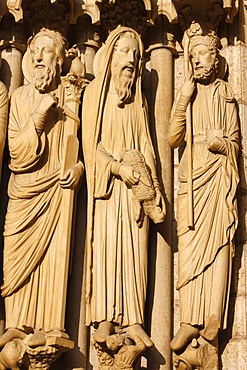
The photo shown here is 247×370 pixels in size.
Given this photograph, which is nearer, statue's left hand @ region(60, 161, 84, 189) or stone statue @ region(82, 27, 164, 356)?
stone statue @ region(82, 27, 164, 356)

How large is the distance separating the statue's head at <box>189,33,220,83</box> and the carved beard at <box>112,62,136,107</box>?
56 centimetres

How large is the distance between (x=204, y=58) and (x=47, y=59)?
1397 millimetres

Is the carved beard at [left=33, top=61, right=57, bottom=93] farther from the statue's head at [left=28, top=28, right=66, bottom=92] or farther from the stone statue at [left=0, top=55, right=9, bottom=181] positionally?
the stone statue at [left=0, top=55, right=9, bottom=181]

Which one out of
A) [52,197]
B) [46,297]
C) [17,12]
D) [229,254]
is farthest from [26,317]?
[17,12]

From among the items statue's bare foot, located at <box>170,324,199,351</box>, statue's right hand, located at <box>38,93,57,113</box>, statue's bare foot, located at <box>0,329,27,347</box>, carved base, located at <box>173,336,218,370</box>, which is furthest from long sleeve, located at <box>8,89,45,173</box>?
carved base, located at <box>173,336,218,370</box>

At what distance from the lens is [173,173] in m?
9.37

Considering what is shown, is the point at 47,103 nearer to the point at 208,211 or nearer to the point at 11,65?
the point at 11,65

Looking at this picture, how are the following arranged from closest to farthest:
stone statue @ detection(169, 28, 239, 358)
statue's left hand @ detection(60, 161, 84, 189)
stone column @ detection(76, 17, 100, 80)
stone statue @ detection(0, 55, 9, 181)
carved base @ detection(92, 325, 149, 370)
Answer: carved base @ detection(92, 325, 149, 370) < stone statue @ detection(169, 28, 239, 358) < statue's left hand @ detection(60, 161, 84, 189) < stone statue @ detection(0, 55, 9, 181) < stone column @ detection(76, 17, 100, 80)

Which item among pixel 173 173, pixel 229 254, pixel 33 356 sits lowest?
pixel 33 356

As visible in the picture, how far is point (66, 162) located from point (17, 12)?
1.50 metres

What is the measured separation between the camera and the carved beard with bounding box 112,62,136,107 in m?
→ 9.15

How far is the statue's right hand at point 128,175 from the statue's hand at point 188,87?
87cm

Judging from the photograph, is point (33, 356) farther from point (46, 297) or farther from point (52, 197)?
point (52, 197)

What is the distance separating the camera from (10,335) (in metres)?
8.53
